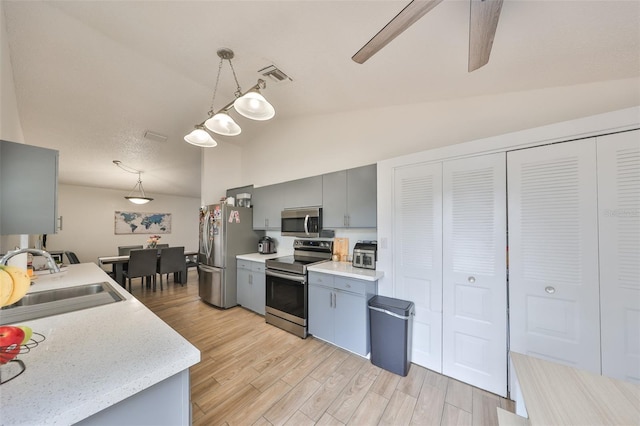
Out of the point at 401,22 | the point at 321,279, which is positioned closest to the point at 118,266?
the point at 321,279

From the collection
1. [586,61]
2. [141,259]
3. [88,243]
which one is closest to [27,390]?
[586,61]

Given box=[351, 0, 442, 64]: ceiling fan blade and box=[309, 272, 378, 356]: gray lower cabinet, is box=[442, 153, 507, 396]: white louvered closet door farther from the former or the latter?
box=[351, 0, 442, 64]: ceiling fan blade

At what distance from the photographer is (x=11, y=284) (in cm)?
73

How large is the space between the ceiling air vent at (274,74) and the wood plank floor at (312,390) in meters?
2.84

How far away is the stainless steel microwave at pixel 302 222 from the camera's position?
2936 millimetres

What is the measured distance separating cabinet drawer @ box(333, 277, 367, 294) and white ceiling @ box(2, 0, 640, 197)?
6.49 feet

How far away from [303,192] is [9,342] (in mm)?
2632

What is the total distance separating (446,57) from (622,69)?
1.13 meters

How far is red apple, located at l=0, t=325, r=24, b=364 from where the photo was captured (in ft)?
2.50

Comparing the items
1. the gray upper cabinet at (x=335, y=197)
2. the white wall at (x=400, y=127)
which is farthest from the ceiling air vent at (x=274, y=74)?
the gray upper cabinet at (x=335, y=197)

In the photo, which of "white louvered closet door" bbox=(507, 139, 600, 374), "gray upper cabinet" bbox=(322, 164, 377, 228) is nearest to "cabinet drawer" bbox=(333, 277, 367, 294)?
"gray upper cabinet" bbox=(322, 164, 377, 228)

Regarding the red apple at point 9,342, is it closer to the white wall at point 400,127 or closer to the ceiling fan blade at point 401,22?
the ceiling fan blade at point 401,22

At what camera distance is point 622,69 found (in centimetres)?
Result: 153

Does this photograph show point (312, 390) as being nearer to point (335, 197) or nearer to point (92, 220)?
point (335, 197)
